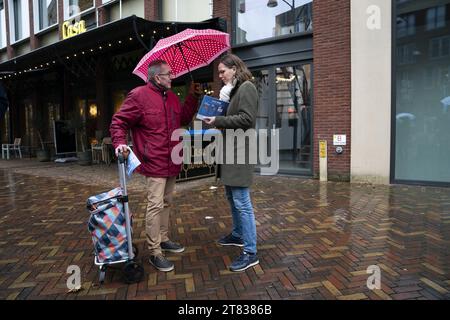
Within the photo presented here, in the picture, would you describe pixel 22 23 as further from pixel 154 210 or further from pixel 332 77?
pixel 154 210

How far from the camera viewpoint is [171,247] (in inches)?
151

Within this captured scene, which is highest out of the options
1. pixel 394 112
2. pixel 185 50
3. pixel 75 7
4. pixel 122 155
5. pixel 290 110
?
pixel 75 7

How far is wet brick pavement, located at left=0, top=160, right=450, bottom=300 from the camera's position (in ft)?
9.78

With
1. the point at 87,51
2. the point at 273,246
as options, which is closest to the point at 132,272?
the point at 273,246

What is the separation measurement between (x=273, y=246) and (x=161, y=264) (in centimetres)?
121

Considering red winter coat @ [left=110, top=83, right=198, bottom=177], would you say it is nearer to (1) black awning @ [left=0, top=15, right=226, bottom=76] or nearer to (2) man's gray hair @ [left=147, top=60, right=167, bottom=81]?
(2) man's gray hair @ [left=147, top=60, right=167, bottom=81]

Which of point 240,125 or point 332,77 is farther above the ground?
point 332,77

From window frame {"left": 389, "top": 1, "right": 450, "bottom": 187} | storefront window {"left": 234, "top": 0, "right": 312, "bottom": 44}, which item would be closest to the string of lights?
storefront window {"left": 234, "top": 0, "right": 312, "bottom": 44}

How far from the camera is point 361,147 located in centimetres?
741

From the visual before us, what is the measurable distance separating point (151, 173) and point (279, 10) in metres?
6.72

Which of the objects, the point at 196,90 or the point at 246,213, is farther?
the point at 196,90

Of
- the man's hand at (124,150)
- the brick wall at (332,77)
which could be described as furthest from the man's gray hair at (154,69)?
the brick wall at (332,77)

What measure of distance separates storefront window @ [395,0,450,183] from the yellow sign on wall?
10.0 meters
